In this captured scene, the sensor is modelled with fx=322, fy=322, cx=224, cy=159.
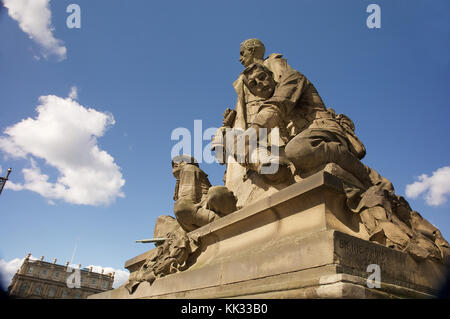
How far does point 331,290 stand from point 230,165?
3753 mm

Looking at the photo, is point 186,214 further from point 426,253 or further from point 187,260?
point 426,253

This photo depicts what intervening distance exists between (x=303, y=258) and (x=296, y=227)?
50cm

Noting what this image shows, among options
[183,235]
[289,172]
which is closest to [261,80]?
[289,172]

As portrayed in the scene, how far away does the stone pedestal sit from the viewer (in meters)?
2.69

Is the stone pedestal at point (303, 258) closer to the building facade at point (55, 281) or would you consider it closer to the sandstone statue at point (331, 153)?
the sandstone statue at point (331, 153)

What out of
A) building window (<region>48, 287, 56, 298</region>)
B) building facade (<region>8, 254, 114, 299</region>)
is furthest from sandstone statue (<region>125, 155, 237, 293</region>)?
building window (<region>48, 287, 56, 298</region>)

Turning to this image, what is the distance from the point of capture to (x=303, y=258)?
115 inches

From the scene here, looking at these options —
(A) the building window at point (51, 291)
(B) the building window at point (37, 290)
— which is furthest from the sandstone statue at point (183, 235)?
(A) the building window at point (51, 291)

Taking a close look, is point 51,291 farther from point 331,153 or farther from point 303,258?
point 303,258

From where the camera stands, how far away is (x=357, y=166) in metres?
4.30

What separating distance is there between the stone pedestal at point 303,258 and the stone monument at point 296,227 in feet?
0.04

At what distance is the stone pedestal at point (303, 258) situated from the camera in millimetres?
2688
